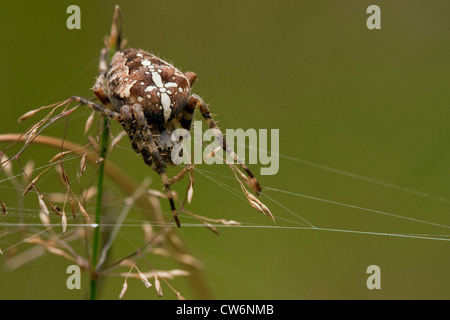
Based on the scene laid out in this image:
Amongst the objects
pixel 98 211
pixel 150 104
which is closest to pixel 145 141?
pixel 150 104

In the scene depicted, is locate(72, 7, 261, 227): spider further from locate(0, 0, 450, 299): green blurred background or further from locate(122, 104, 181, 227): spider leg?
locate(0, 0, 450, 299): green blurred background

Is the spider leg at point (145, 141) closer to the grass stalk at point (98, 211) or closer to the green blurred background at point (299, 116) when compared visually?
the grass stalk at point (98, 211)

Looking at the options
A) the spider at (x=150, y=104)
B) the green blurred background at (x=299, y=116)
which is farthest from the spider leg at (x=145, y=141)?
the green blurred background at (x=299, y=116)

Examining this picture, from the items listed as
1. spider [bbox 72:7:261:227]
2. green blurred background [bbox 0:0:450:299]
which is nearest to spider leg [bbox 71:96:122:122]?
spider [bbox 72:7:261:227]

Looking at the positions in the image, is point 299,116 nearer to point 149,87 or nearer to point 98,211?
point 149,87

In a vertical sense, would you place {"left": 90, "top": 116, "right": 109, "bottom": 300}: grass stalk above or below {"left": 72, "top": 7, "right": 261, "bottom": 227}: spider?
below

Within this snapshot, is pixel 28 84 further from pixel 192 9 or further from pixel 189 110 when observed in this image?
pixel 189 110
